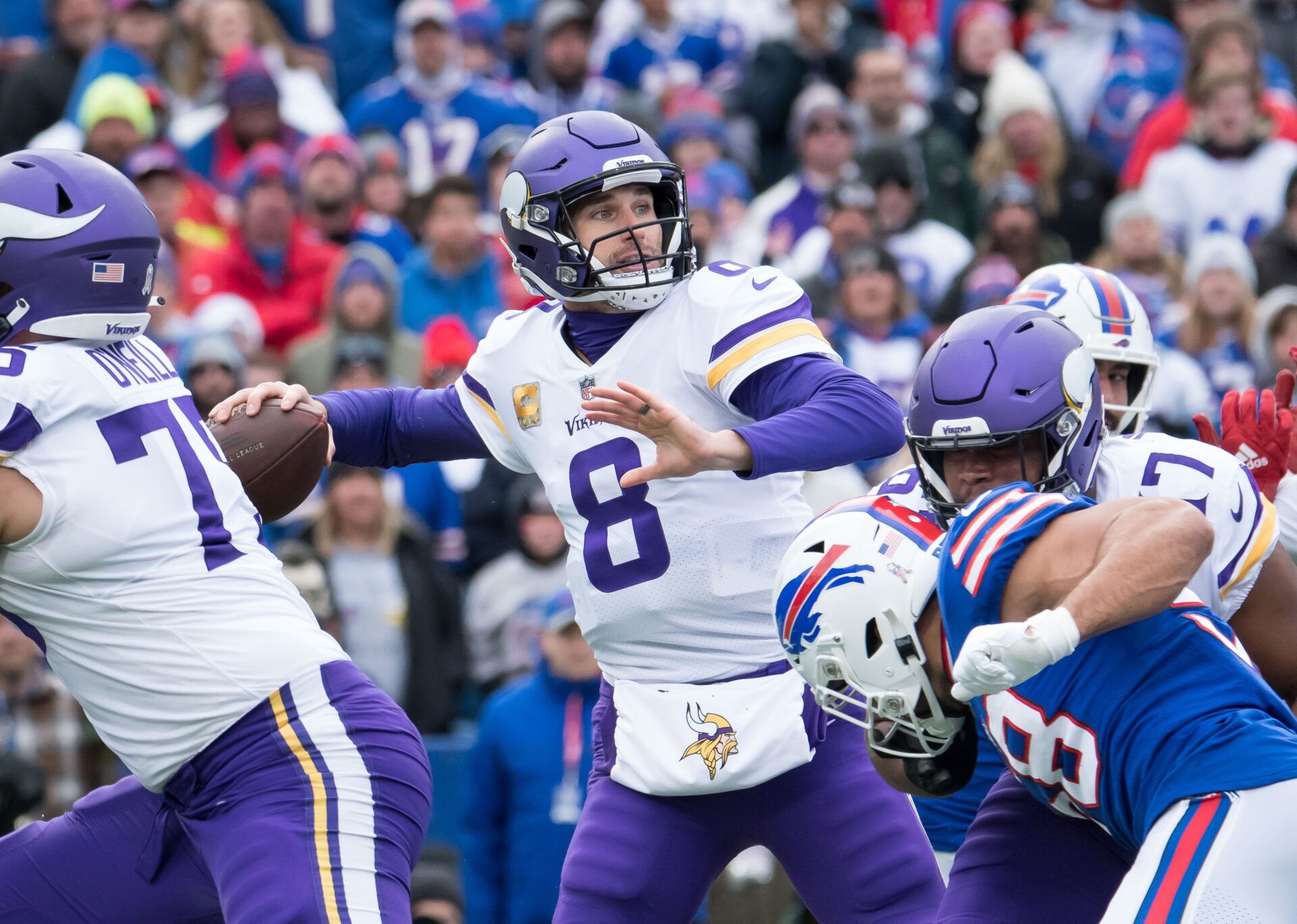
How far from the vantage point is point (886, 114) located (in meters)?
10.2

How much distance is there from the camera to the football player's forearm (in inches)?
123

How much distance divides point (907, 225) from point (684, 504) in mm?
5536

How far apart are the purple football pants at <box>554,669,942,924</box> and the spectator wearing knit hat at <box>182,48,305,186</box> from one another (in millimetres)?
6173

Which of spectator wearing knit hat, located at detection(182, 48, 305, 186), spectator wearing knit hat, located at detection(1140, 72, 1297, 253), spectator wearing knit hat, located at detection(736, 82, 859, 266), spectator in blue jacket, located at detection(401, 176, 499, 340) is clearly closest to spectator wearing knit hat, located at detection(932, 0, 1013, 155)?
spectator wearing knit hat, located at detection(736, 82, 859, 266)

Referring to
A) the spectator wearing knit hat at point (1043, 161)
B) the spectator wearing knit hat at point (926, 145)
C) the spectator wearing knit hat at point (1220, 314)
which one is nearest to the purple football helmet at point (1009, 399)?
the spectator wearing knit hat at point (1220, 314)

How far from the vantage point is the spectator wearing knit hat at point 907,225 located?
9375 mm

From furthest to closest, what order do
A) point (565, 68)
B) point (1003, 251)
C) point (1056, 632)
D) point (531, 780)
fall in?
point (565, 68), point (1003, 251), point (531, 780), point (1056, 632)

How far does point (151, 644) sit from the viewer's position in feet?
12.8

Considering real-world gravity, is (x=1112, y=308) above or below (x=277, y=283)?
above

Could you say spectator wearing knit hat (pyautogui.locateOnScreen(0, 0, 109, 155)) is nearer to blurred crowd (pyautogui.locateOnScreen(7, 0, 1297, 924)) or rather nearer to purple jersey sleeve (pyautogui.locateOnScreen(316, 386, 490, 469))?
blurred crowd (pyautogui.locateOnScreen(7, 0, 1297, 924))

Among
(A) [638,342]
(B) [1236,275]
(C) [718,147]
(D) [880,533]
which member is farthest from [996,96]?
(D) [880,533]

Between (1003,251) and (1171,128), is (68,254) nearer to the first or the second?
(1003,251)

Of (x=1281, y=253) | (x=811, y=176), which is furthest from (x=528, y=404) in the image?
(x=1281, y=253)

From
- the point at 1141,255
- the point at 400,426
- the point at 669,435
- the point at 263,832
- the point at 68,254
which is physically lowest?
the point at 1141,255
